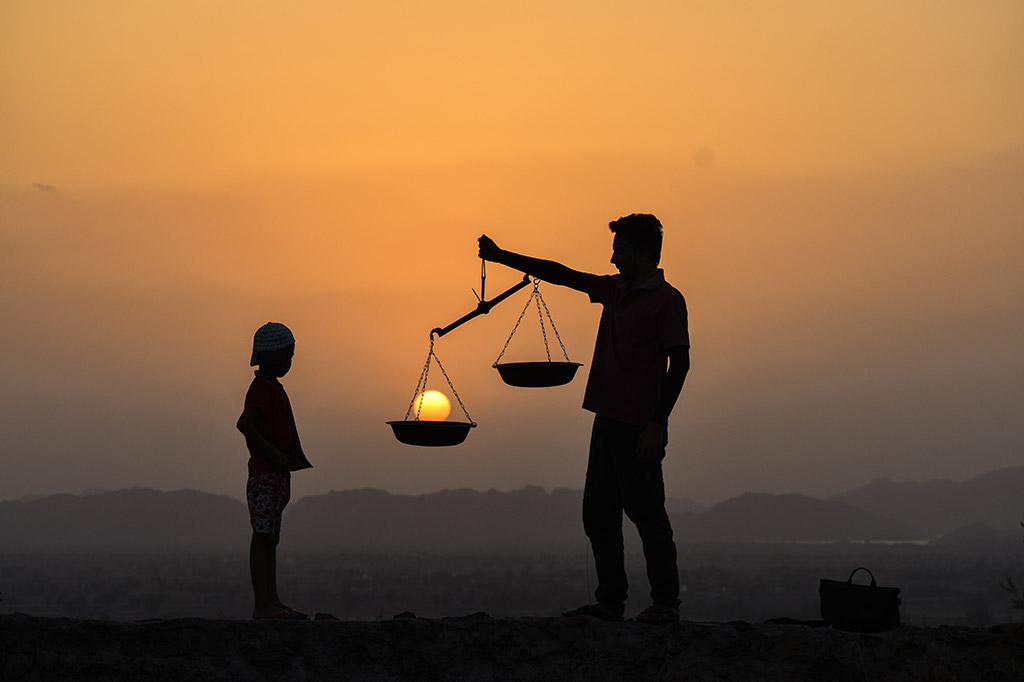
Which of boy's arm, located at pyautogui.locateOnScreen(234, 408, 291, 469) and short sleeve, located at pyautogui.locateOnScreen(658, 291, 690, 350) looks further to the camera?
boy's arm, located at pyautogui.locateOnScreen(234, 408, 291, 469)

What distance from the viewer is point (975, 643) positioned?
7332mm

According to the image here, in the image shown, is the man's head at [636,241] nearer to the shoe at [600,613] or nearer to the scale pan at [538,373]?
the scale pan at [538,373]

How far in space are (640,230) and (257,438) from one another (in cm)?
283

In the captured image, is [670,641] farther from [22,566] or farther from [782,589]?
[22,566]

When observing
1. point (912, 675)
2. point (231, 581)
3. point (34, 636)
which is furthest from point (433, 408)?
point (231, 581)

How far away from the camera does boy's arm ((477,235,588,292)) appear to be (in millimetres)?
7812

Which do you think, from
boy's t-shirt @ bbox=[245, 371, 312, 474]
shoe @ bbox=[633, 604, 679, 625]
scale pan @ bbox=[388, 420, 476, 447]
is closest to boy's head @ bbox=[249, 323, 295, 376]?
boy's t-shirt @ bbox=[245, 371, 312, 474]

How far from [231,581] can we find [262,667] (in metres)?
124

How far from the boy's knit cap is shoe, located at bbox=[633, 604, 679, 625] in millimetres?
2954

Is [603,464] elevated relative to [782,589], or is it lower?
elevated

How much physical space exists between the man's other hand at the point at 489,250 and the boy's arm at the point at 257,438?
185cm

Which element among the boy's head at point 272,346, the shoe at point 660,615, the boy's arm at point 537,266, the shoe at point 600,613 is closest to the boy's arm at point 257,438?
the boy's head at point 272,346

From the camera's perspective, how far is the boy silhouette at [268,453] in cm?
746

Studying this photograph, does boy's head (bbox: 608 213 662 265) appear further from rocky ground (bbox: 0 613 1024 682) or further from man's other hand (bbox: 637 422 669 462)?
rocky ground (bbox: 0 613 1024 682)
